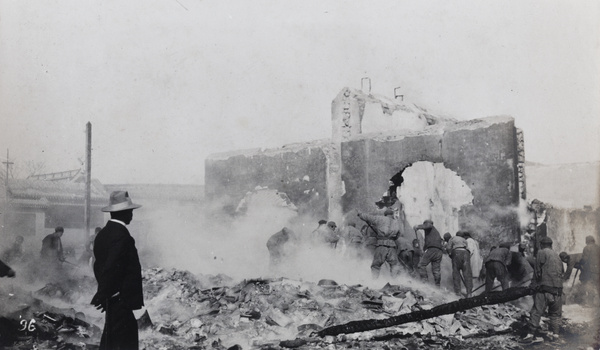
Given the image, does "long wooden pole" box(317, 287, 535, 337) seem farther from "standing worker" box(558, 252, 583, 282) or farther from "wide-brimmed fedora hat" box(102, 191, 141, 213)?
"wide-brimmed fedora hat" box(102, 191, 141, 213)

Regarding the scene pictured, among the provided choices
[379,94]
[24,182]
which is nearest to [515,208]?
[379,94]

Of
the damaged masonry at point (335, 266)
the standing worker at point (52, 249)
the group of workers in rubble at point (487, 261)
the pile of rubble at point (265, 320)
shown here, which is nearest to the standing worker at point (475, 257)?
the group of workers in rubble at point (487, 261)

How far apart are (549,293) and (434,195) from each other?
14.0 ft

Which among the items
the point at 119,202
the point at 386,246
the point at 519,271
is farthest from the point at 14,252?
the point at 519,271

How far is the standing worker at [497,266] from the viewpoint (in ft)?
28.7

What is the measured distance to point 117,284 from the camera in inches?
181

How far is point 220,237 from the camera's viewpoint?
51.0ft

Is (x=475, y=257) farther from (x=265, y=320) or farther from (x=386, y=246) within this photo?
(x=265, y=320)

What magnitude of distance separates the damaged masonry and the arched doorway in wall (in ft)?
0.09

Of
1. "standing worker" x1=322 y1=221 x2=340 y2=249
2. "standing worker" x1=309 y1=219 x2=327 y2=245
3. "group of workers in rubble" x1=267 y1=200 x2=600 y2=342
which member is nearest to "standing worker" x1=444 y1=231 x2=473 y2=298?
"group of workers in rubble" x1=267 y1=200 x2=600 y2=342

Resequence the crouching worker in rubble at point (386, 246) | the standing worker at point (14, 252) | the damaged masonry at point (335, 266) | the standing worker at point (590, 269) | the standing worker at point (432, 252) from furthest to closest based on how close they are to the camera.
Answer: the crouching worker in rubble at point (386, 246) < the standing worker at point (432, 252) < the standing worker at point (14, 252) < the standing worker at point (590, 269) < the damaged masonry at point (335, 266)

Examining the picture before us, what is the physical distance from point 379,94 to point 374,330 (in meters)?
9.83

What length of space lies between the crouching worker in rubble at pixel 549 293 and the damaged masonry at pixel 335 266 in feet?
0.92

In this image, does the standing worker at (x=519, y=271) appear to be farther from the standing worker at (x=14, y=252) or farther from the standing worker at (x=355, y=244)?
the standing worker at (x=14, y=252)
